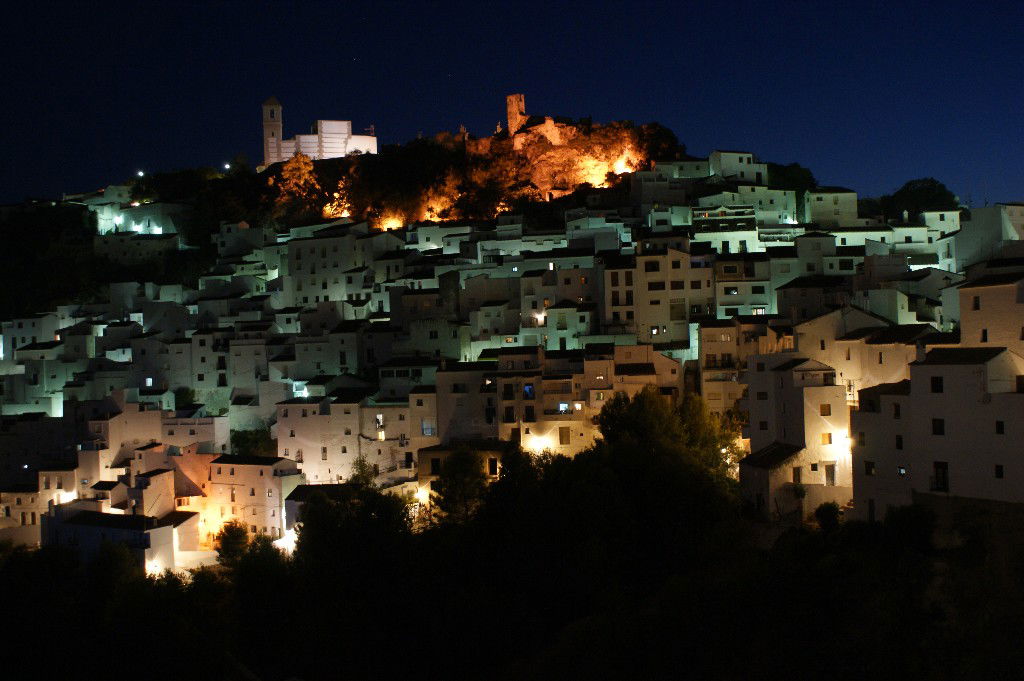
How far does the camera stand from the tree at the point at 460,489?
2423cm

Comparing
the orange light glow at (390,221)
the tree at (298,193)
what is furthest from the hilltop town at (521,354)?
the tree at (298,193)

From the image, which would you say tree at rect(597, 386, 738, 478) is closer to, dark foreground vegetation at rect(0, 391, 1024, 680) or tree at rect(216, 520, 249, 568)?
dark foreground vegetation at rect(0, 391, 1024, 680)

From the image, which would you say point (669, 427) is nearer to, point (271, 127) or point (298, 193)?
point (298, 193)

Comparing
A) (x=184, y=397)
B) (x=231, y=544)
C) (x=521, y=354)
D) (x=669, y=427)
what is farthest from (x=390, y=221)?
(x=669, y=427)

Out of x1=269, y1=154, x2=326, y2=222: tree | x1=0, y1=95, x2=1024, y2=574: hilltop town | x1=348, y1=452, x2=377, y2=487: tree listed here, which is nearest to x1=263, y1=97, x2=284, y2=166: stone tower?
x1=269, y1=154, x2=326, y2=222: tree

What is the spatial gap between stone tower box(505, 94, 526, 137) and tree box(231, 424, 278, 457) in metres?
27.0

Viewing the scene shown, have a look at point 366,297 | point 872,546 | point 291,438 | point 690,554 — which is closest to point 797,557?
point 872,546

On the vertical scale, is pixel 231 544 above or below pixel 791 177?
below

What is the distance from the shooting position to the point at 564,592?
66.1 ft

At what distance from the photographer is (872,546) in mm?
17359

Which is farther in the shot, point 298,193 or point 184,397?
point 298,193

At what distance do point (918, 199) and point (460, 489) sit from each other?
30.0 meters

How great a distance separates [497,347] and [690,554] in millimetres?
12934

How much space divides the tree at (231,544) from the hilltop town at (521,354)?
911 millimetres
